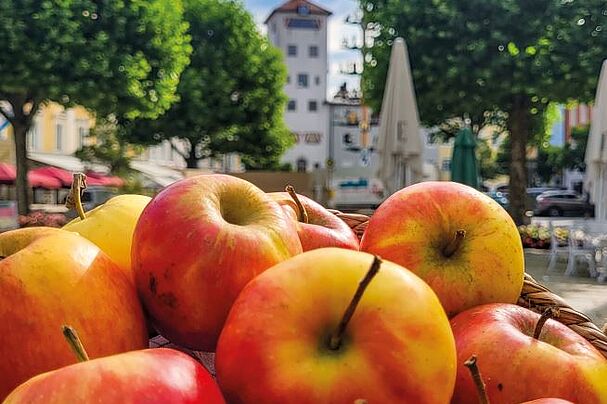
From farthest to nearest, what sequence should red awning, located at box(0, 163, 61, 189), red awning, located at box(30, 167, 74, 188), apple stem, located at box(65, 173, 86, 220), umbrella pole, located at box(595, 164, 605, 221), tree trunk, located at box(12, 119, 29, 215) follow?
1. red awning, located at box(30, 167, 74, 188)
2. red awning, located at box(0, 163, 61, 189)
3. tree trunk, located at box(12, 119, 29, 215)
4. umbrella pole, located at box(595, 164, 605, 221)
5. apple stem, located at box(65, 173, 86, 220)

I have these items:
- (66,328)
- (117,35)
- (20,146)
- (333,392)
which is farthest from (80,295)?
(20,146)

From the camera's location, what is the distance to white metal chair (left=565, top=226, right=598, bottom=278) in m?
10.2

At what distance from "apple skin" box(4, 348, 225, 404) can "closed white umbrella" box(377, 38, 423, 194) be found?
9.48 m

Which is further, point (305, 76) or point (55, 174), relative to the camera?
point (305, 76)

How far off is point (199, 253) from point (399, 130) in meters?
9.46

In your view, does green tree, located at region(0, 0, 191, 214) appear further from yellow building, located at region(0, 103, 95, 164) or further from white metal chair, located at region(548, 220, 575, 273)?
yellow building, located at region(0, 103, 95, 164)

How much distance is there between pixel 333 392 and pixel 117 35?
1416 cm

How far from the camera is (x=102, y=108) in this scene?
14312 mm

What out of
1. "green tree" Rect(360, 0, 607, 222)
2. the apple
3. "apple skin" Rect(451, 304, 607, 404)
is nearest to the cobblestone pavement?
"green tree" Rect(360, 0, 607, 222)

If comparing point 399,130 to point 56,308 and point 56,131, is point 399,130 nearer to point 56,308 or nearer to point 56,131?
point 56,308

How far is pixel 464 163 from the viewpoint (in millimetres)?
11820

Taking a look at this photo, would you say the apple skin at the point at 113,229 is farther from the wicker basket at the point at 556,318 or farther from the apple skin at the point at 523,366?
the apple skin at the point at 523,366

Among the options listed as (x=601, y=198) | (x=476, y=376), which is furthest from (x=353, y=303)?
(x=601, y=198)

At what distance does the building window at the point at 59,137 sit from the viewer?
3103cm
